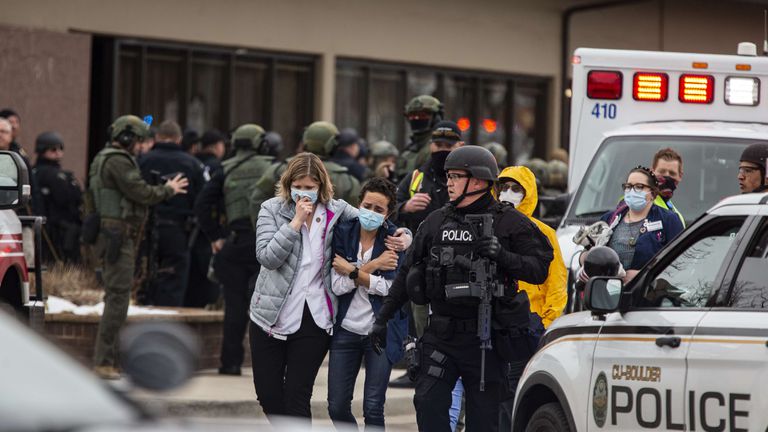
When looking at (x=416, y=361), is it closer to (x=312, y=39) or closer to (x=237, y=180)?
(x=237, y=180)

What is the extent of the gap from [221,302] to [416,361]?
6707mm

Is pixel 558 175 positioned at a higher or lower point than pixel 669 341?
higher

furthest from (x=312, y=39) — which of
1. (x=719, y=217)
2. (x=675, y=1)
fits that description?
(x=719, y=217)

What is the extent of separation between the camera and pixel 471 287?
787 centimetres

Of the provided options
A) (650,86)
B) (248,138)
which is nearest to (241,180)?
(248,138)

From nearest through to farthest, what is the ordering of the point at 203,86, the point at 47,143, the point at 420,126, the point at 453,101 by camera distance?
the point at 420,126 → the point at 47,143 → the point at 203,86 → the point at 453,101

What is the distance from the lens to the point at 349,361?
876 centimetres

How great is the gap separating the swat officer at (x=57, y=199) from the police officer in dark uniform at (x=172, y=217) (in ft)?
3.84

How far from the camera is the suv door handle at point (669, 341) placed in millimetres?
6488

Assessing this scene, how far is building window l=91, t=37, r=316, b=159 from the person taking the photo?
20.9 metres

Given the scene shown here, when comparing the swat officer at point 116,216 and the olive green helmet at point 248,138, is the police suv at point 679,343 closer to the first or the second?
the swat officer at point 116,216

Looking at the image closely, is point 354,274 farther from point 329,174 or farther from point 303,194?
point 329,174

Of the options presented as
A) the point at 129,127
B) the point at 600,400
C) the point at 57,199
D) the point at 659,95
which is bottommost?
the point at 600,400

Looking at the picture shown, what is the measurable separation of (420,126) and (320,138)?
932 millimetres
